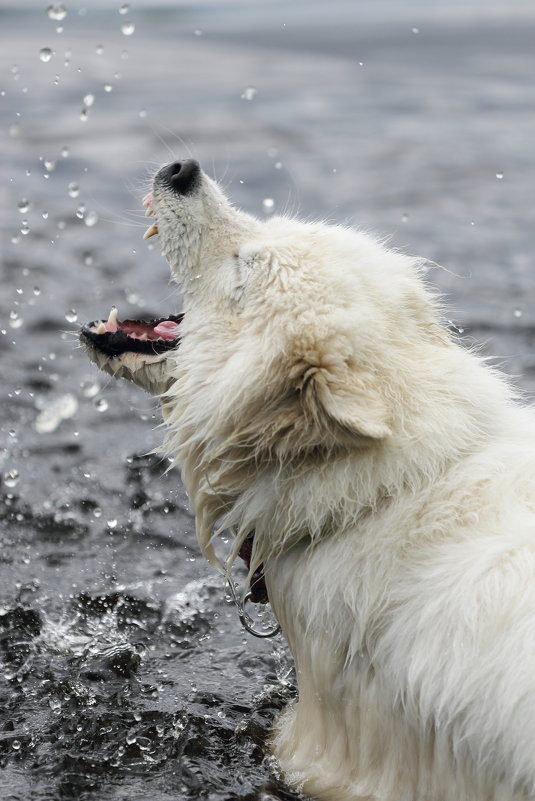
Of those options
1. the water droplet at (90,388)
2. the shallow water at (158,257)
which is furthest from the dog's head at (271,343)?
the water droplet at (90,388)

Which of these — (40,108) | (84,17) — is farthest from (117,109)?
(84,17)

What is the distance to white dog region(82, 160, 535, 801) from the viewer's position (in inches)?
122

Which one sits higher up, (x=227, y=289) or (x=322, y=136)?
(x=227, y=289)

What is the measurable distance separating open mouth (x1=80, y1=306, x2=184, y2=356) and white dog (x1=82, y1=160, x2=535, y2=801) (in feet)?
0.77

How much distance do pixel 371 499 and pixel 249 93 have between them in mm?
9320

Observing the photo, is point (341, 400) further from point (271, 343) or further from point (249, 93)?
point (249, 93)

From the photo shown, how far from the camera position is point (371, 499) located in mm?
3279

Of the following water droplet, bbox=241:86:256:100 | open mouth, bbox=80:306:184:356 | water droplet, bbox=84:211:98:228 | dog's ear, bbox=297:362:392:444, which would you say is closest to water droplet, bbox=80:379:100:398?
water droplet, bbox=84:211:98:228

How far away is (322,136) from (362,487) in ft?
28.6

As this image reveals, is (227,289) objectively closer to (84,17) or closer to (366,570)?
(366,570)

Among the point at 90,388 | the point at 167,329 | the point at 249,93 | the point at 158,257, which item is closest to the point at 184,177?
the point at 167,329

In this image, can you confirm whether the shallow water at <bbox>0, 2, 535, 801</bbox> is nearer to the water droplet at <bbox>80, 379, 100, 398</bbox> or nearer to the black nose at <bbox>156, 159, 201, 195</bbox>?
the water droplet at <bbox>80, 379, 100, 398</bbox>

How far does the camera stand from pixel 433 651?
3.14 meters

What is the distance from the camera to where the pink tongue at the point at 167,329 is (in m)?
3.86
